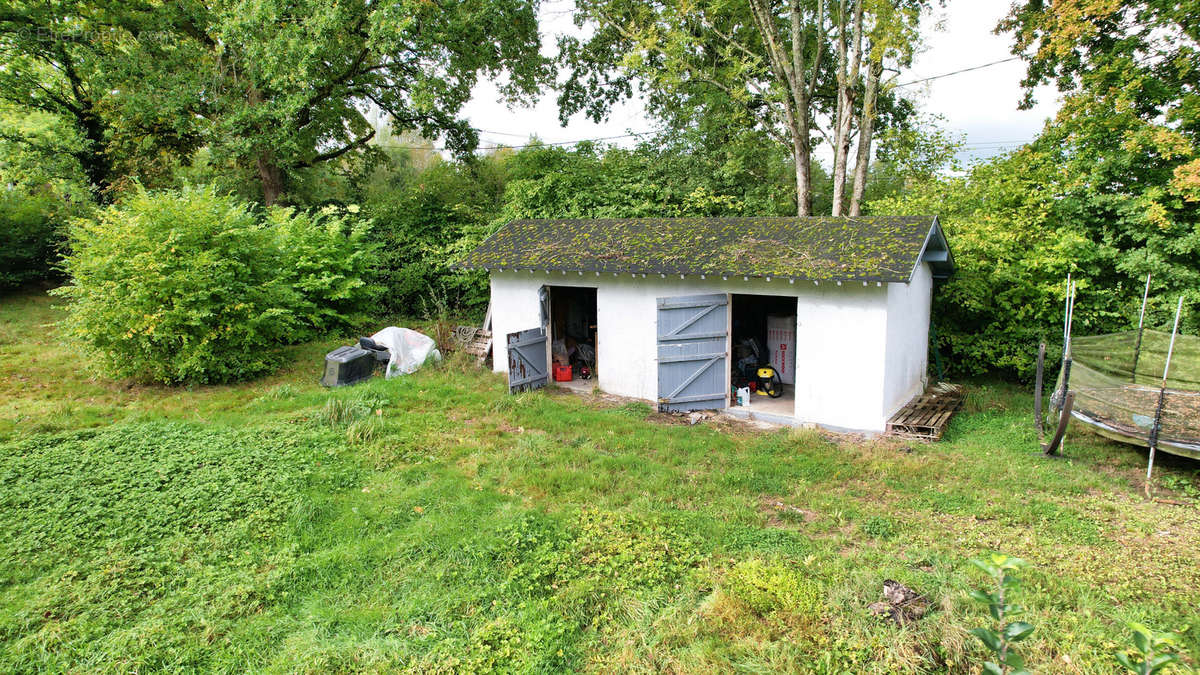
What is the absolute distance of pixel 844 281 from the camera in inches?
327

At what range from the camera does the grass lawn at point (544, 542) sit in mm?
4156

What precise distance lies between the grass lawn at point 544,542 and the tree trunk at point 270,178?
34.5 ft

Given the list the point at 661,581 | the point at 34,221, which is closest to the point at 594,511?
the point at 661,581

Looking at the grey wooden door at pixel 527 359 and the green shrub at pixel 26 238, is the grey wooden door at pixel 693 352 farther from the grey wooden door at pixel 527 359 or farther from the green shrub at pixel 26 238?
the green shrub at pixel 26 238

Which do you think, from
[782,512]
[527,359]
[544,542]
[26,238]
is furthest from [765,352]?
[26,238]

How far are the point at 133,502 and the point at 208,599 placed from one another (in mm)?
2190

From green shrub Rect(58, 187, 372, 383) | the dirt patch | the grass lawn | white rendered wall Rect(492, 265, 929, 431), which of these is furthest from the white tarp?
the dirt patch

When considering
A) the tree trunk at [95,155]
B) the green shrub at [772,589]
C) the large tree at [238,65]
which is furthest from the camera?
the tree trunk at [95,155]

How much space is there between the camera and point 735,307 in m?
12.3

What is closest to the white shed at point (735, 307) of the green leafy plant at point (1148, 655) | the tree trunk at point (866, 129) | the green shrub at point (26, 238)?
the tree trunk at point (866, 129)

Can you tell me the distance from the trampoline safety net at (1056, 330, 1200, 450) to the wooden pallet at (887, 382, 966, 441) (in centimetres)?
A: 156

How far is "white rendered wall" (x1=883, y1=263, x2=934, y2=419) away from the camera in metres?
8.80

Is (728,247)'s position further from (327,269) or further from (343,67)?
(343,67)

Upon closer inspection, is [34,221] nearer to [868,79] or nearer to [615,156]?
[615,156]
